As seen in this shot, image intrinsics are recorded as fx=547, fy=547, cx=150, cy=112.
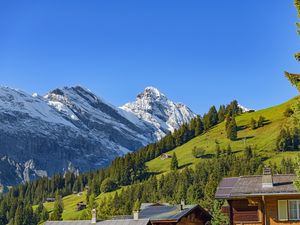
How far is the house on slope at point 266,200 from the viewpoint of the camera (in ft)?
137

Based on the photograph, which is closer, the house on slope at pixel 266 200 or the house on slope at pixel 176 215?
the house on slope at pixel 266 200

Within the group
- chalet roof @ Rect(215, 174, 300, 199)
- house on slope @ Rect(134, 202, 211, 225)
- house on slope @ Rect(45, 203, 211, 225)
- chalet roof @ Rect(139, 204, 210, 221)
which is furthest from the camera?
chalet roof @ Rect(139, 204, 210, 221)

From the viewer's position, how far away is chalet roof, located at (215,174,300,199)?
137ft

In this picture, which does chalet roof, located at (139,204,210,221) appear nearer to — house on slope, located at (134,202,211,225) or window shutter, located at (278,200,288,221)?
house on slope, located at (134,202,211,225)

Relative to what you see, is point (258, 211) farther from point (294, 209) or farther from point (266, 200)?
point (294, 209)

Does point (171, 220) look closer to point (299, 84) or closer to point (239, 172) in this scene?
point (299, 84)

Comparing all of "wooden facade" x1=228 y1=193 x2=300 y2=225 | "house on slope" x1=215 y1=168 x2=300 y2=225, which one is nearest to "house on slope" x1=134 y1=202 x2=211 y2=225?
"wooden facade" x1=228 y1=193 x2=300 y2=225

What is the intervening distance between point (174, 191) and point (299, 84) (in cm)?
16634

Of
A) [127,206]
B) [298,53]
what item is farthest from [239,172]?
[298,53]

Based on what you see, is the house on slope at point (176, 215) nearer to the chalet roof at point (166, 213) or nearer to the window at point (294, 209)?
the chalet roof at point (166, 213)

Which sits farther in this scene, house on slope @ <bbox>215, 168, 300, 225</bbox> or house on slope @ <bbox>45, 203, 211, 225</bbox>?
house on slope @ <bbox>45, 203, 211, 225</bbox>

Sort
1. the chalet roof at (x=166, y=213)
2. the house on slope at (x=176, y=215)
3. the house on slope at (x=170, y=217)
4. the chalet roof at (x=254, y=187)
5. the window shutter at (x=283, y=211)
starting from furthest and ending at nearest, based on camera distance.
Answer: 1. the chalet roof at (x=166, y=213)
2. the house on slope at (x=176, y=215)
3. the house on slope at (x=170, y=217)
4. the window shutter at (x=283, y=211)
5. the chalet roof at (x=254, y=187)

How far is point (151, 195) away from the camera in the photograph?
194125 millimetres

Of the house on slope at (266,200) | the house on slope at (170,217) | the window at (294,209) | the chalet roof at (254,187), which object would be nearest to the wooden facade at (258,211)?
the house on slope at (266,200)
